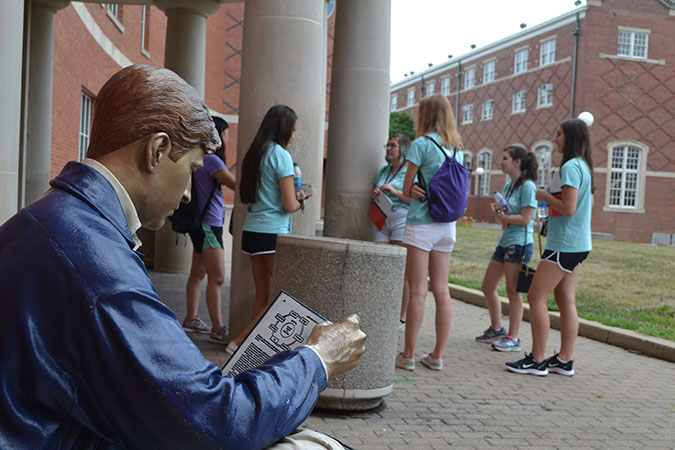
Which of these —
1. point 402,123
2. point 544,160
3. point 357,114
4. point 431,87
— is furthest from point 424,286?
point 431,87

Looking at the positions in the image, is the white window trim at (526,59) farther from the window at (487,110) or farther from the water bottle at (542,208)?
the water bottle at (542,208)

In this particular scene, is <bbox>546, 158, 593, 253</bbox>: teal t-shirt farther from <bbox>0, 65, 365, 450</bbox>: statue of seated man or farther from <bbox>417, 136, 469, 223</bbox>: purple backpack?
<bbox>0, 65, 365, 450</bbox>: statue of seated man

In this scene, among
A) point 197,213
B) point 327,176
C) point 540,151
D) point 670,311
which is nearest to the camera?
point 197,213

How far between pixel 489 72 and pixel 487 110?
2.76 meters

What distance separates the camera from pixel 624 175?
41031mm

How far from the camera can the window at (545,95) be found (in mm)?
43106

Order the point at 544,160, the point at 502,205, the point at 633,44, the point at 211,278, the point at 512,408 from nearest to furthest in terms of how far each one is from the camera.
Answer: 1. the point at 512,408
2. the point at 211,278
3. the point at 502,205
4. the point at 633,44
5. the point at 544,160

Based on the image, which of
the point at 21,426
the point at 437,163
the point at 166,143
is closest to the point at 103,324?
the point at 21,426

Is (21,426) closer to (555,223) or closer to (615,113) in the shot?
(555,223)

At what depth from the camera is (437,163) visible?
6367 millimetres

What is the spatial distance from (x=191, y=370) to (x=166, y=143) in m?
0.53

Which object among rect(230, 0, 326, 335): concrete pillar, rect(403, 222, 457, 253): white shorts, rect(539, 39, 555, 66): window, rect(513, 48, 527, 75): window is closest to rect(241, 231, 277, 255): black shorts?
rect(230, 0, 326, 335): concrete pillar

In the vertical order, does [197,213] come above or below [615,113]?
below

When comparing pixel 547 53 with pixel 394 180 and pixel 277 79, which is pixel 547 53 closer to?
pixel 394 180
